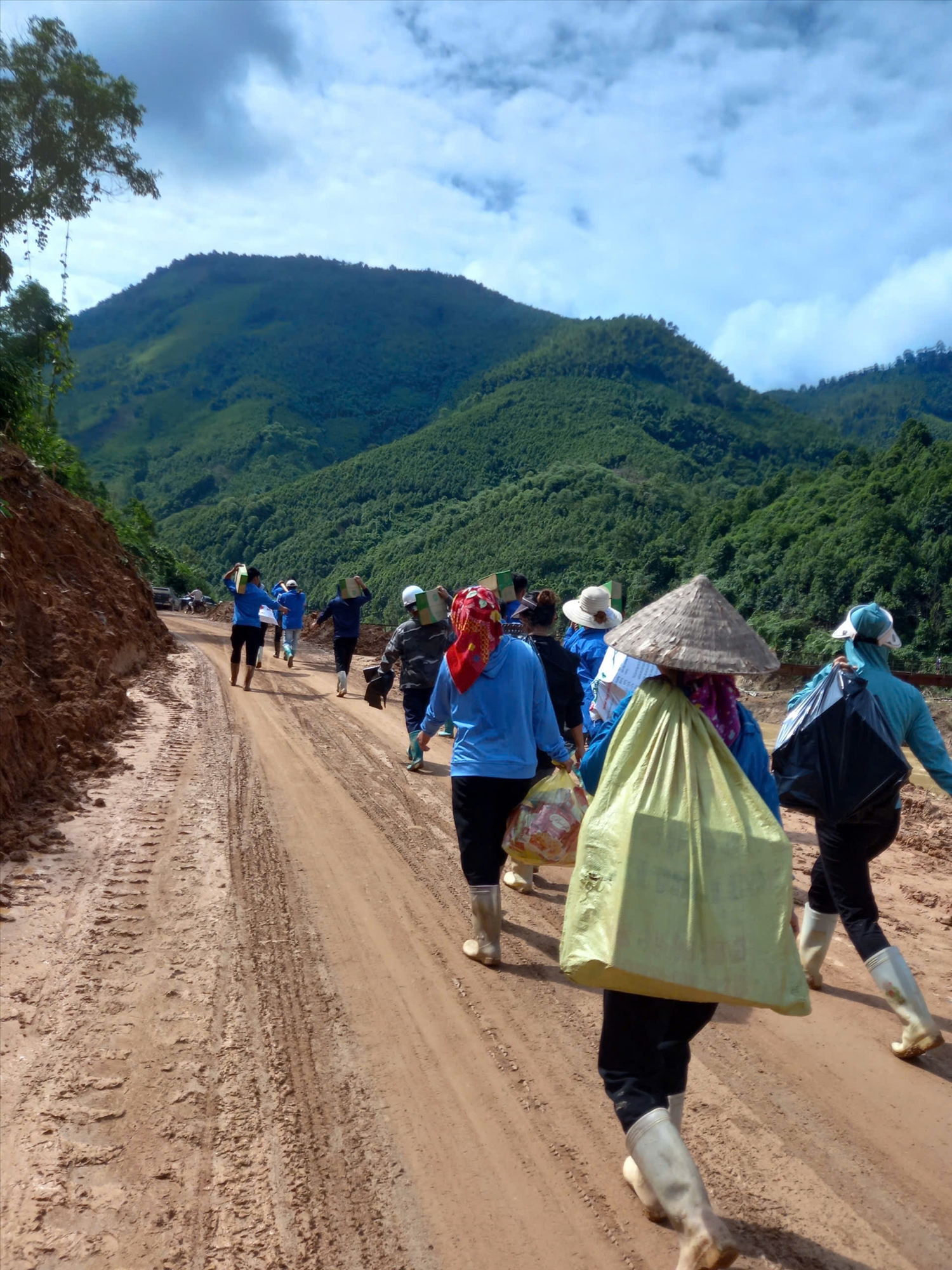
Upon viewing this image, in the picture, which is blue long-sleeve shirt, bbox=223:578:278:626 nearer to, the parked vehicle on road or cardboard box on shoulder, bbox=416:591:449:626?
cardboard box on shoulder, bbox=416:591:449:626

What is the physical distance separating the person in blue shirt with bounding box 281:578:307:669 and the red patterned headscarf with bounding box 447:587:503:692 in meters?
12.6

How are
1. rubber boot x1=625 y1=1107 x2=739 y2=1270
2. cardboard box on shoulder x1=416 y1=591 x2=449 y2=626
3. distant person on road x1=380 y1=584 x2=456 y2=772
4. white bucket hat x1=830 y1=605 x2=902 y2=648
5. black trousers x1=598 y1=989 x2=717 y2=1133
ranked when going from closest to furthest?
rubber boot x1=625 y1=1107 x2=739 y2=1270
black trousers x1=598 y1=989 x2=717 y2=1133
white bucket hat x1=830 y1=605 x2=902 y2=648
cardboard box on shoulder x1=416 y1=591 x2=449 y2=626
distant person on road x1=380 y1=584 x2=456 y2=772

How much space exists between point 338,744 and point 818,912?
20.2 ft

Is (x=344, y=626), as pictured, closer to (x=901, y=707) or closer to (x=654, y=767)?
(x=901, y=707)

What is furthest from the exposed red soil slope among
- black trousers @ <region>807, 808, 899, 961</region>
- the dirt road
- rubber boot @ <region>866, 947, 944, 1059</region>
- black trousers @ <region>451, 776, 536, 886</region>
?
rubber boot @ <region>866, 947, 944, 1059</region>

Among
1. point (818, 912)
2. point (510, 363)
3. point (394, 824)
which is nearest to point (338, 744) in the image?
point (394, 824)

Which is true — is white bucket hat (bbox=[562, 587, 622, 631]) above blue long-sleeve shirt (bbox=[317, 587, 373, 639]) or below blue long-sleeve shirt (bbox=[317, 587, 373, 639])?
above

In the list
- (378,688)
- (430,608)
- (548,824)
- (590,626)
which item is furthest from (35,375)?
(548,824)

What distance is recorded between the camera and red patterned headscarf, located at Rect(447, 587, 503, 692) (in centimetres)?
455

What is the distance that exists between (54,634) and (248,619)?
4747mm

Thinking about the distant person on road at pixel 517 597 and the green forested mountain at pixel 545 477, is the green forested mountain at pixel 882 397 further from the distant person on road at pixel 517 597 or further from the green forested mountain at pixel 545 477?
the distant person on road at pixel 517 597

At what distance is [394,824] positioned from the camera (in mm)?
7020

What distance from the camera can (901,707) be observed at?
4.21 meters

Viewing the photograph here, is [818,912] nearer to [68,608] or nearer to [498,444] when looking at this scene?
[68,608]
